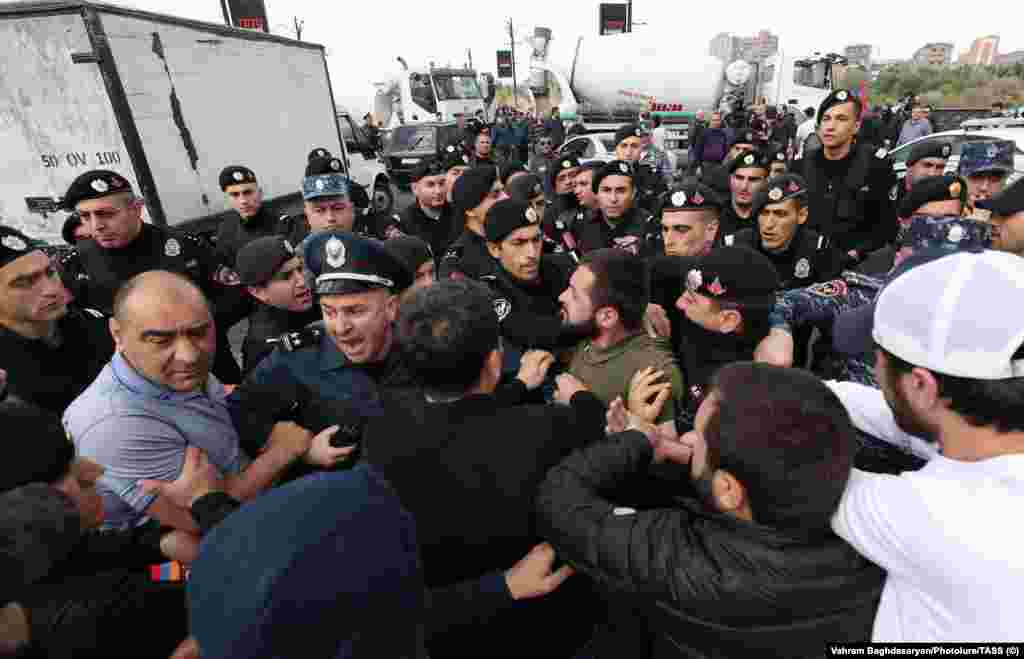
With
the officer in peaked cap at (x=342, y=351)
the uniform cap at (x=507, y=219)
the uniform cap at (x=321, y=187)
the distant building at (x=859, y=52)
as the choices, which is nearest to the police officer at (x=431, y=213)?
the uniform cap at (x=321, y=187)

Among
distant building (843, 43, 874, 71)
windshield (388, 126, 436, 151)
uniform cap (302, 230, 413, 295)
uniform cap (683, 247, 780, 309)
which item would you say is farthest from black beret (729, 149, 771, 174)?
distant building (843, 43, 874, 71)

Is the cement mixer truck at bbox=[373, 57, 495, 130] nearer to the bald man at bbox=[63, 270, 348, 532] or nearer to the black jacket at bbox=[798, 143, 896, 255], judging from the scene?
the black jacket at bbox=[798, 143, 896, 255]

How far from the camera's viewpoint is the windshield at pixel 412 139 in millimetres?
16078

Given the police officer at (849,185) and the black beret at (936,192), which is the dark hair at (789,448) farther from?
the police officer at (849,185)

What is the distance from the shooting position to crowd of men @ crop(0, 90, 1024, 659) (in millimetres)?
884

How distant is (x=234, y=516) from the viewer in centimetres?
77

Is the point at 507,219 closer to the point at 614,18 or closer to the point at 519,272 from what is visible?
the point at 519,272

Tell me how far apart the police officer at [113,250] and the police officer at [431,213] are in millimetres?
2279

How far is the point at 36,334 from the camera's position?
8.07 feet

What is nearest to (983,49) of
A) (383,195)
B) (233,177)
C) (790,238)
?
(383,195)

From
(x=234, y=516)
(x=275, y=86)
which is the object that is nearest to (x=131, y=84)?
(x=275, y=86)

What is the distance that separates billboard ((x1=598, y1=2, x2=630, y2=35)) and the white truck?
25876 millimetres

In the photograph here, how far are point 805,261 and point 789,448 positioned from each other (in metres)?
2.80

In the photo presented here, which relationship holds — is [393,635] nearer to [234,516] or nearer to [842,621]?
[234,516]
